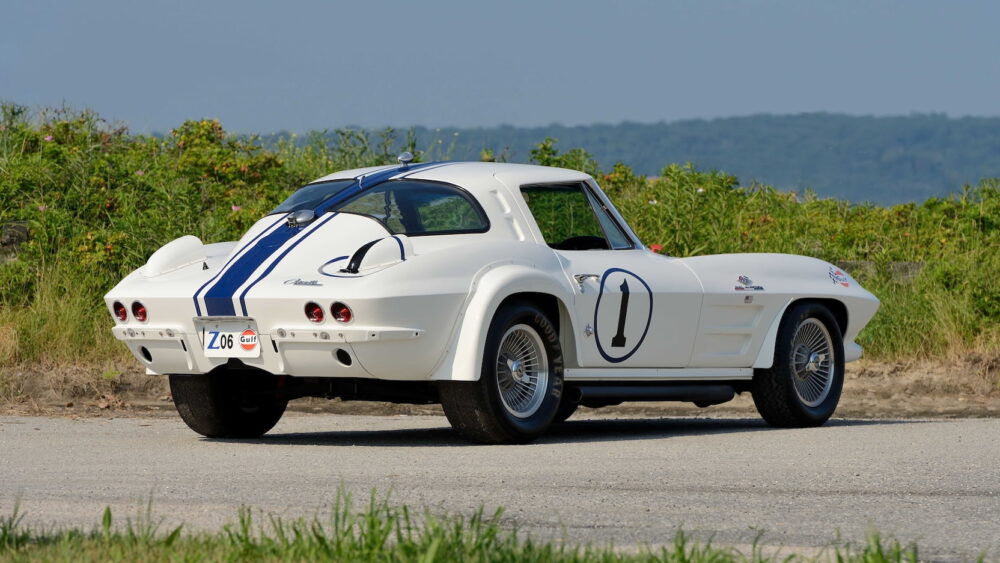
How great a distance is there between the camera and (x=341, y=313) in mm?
8609

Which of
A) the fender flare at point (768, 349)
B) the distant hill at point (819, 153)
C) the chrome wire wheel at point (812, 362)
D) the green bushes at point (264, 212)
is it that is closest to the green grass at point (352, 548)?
the fender flare at point (768, 349)

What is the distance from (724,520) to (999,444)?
428 centimetres

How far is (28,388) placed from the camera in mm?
13297

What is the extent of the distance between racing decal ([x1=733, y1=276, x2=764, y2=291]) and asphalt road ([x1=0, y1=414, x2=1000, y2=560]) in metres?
0.98

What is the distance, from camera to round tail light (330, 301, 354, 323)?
338 inches

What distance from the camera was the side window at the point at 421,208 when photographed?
958 centimetres

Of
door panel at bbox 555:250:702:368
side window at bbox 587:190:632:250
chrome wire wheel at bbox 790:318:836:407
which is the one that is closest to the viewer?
door panel at bbox 555:250:702:368

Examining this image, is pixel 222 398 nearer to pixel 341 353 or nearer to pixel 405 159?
pixel 341 353

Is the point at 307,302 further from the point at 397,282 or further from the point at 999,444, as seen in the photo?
the point at 999,444

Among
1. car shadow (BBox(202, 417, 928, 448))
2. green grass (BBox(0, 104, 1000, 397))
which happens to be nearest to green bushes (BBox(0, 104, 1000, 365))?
green grass (BBox(0, 104, 1000, 397))

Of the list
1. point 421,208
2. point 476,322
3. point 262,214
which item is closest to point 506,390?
point 476,322

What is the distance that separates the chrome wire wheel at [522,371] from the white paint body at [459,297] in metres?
0.31

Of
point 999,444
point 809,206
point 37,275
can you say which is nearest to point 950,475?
point 999,444

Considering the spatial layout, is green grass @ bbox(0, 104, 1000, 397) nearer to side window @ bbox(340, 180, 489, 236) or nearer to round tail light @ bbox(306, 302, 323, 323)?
side window @ bbox(340, 180, 489, 236)
